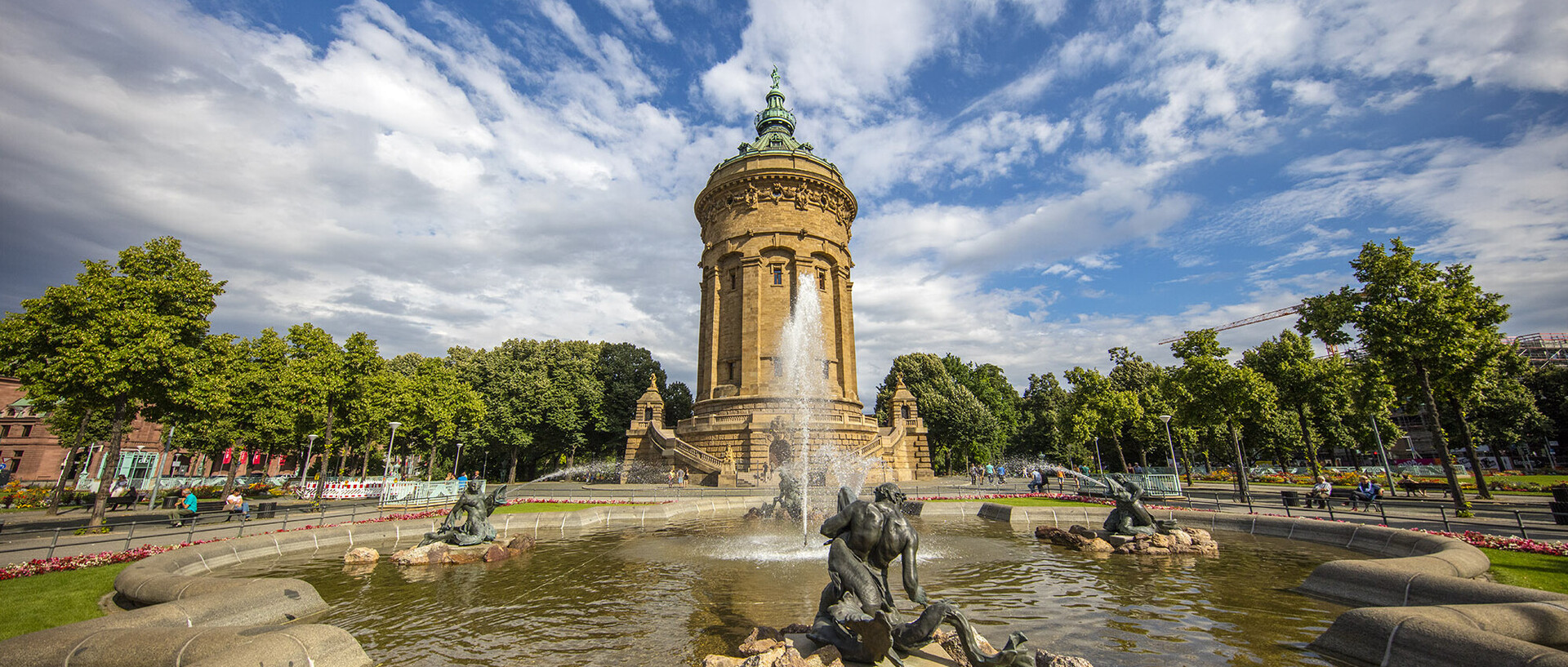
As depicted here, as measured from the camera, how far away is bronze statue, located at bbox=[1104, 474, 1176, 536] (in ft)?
42.0

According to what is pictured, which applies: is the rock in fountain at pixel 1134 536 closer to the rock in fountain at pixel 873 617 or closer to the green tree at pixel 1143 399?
the rock in fountain at pixel 873 617

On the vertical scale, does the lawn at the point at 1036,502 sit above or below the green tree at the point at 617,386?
below

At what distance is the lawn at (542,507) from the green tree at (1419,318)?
2698cm

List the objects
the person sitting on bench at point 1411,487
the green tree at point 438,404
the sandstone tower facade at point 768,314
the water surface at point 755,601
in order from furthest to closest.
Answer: the sandstone tower facade at point 768,314
the green tree at point 438,404
the person sitting on bench at point 1411,487
the water surface at point 755,601

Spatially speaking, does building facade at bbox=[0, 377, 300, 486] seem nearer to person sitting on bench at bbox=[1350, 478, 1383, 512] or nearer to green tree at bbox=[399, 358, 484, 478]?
green tree at bbox=[399, 358, 484, 478]

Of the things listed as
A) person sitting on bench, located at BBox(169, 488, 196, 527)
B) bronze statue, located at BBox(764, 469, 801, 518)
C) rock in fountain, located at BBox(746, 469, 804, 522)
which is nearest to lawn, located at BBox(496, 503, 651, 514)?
rock in fountain, located at BBox(746, 469, 804, 522)

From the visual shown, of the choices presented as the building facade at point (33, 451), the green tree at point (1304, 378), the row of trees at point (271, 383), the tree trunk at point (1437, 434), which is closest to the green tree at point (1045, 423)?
the green tree at point (1304, 378)

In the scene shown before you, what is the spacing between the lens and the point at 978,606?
833 cm

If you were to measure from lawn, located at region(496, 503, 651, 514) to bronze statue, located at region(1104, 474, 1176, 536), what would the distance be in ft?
48.9

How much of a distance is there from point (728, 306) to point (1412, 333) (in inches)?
1371

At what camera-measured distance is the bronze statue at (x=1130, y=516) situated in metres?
12.8

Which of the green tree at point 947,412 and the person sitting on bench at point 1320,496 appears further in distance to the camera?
the green tree at point 947,412

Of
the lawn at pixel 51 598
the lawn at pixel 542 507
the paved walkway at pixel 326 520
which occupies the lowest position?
the lawn at pixel 51 598

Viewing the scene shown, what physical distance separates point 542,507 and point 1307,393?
46.9 meters
